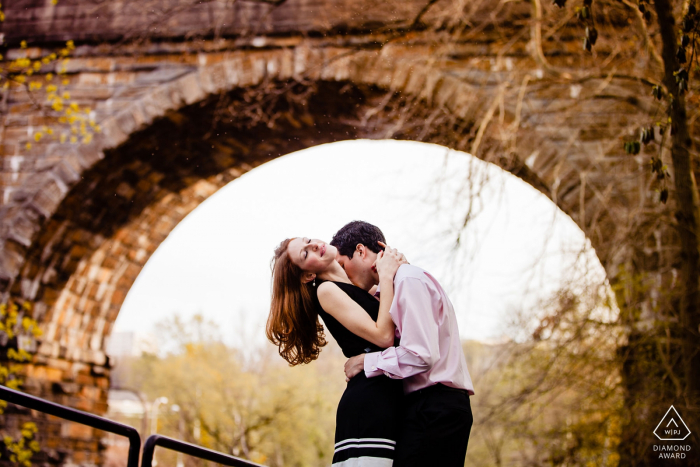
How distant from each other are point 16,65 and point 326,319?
19.6ft

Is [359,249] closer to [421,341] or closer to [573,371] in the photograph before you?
[421,341]

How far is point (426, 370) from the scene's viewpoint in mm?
1949

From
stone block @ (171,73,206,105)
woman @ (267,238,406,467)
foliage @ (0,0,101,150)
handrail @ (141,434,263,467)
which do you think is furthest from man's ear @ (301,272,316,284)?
foliage @ (0,0,101,150)

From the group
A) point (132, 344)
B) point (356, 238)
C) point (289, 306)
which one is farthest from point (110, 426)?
point (132, 344)

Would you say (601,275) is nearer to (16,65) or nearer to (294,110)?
(294,110)

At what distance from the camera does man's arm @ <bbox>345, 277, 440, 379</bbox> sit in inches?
76.2

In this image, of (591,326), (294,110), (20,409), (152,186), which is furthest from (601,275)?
(20,409)

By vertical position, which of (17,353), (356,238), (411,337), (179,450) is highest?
(356,238)

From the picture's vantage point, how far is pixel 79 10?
6.96 meters

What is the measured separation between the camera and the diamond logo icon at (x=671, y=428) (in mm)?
4406

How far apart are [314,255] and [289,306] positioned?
20 centimetres

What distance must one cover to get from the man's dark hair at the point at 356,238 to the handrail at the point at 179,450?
96 centimetres

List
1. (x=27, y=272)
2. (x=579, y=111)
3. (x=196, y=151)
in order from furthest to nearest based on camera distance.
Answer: (x=196, y=151), (x=27, y=272), (x=579, y=111)

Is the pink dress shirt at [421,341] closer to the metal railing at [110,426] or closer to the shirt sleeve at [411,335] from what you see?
the shirt sleeve at [411,335]
